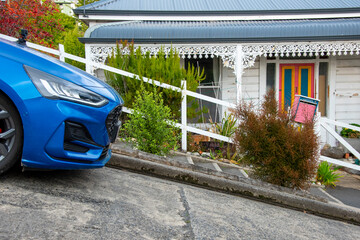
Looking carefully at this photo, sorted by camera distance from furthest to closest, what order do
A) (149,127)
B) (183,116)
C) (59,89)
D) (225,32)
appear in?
1. (225,32)
2. (183,116)
3. (149,127)
4. (59,89)

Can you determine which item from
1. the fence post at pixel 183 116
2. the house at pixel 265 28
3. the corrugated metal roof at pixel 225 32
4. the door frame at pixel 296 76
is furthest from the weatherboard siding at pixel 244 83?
the fence post at pixel 183 116

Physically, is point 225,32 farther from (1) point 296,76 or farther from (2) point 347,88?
(2) point 347,88

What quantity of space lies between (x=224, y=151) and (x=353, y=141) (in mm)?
4672

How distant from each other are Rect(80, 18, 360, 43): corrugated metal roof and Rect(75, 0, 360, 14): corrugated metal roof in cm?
107

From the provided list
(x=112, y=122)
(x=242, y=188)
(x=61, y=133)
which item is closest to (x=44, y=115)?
(x=61, y=133)

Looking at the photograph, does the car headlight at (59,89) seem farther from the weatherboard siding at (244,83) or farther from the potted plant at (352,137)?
the potted plant at (352,137)

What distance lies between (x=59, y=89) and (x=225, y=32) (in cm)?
690

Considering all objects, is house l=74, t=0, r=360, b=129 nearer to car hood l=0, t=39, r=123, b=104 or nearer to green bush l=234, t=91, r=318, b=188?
green bush l=234, t=91, r=318, b=188

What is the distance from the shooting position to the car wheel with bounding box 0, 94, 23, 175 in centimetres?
317

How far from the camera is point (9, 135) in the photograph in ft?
10.4

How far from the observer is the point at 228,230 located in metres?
3.24

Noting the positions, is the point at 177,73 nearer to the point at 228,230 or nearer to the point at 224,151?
the point at 224,151

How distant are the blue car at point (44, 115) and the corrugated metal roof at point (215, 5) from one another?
7.74m

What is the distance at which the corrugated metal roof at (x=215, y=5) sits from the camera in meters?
10.9
